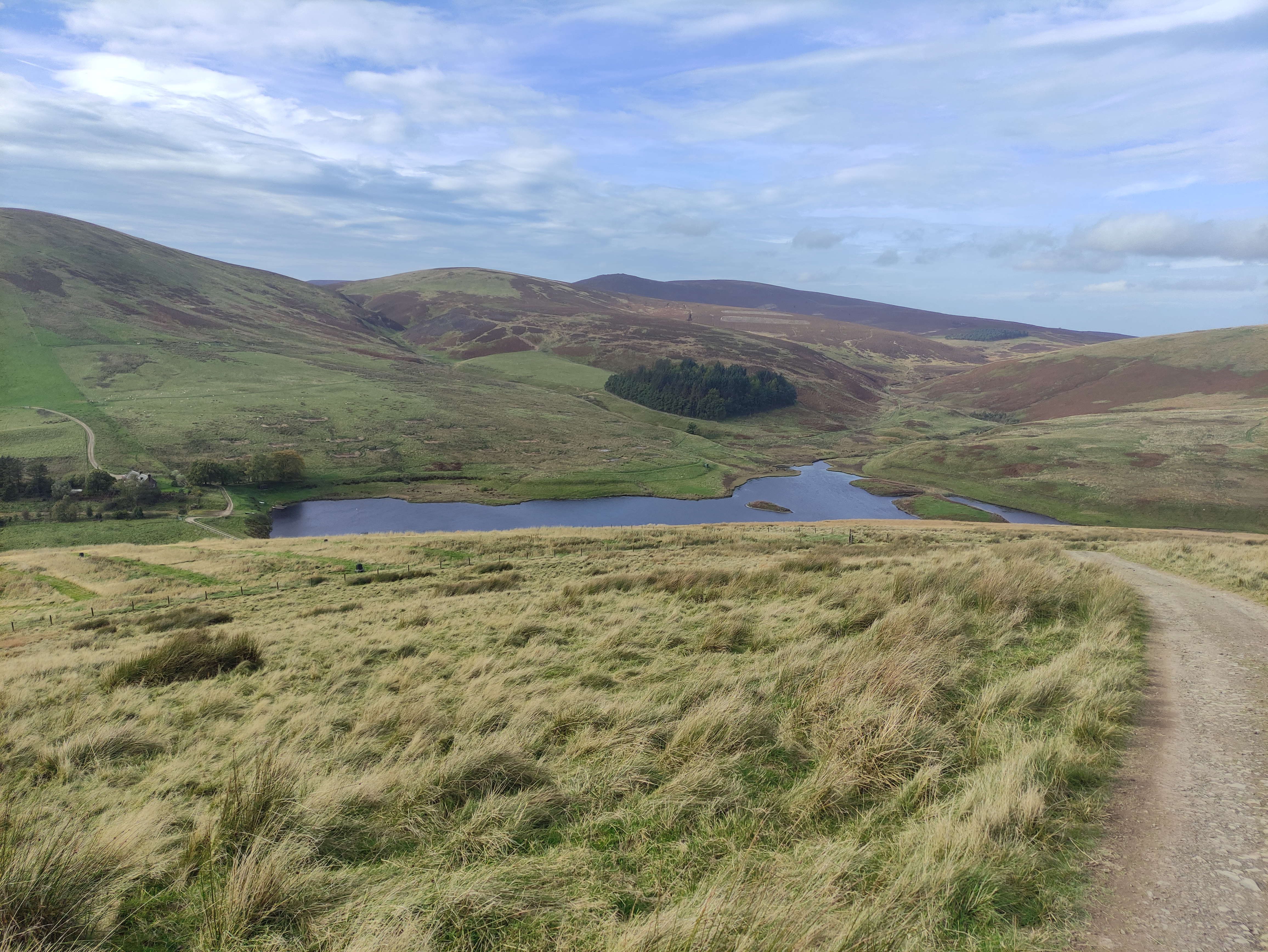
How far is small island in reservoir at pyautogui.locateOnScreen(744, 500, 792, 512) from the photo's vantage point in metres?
80.4

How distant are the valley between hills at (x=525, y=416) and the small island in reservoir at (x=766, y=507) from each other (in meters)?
6.55

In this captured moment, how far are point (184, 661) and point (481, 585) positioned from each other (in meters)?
11.7

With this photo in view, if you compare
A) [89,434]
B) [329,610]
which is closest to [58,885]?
[329,610]

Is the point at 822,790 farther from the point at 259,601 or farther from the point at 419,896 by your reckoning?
the point at 259,601

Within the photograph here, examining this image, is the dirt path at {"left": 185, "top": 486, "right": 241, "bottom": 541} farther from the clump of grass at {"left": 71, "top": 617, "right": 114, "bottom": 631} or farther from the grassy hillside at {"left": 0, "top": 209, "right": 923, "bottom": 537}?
the clump of grass at {"left": 71, "top": 617, "right": 114, "bottom": 631}

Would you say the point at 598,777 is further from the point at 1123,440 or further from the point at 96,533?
the point at 1123,440

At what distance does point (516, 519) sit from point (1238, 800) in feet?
240

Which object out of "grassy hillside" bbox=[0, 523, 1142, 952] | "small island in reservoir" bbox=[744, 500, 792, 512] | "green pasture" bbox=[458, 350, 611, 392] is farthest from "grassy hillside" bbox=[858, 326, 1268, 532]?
"grassy hillside" bbox=[0, 523, 1142, 952]

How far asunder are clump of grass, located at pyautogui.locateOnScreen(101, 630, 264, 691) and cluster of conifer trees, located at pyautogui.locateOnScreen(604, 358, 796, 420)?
131m

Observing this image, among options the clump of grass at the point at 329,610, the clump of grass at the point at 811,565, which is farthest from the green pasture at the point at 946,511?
the clump of grass at the point at 329,610

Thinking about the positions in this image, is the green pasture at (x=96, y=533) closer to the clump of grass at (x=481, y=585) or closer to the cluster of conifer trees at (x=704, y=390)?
the clump of grass at (x=481, y=585)

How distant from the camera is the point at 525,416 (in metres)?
118

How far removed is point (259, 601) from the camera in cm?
2458

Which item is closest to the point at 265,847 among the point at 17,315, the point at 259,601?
the point at 259,601
